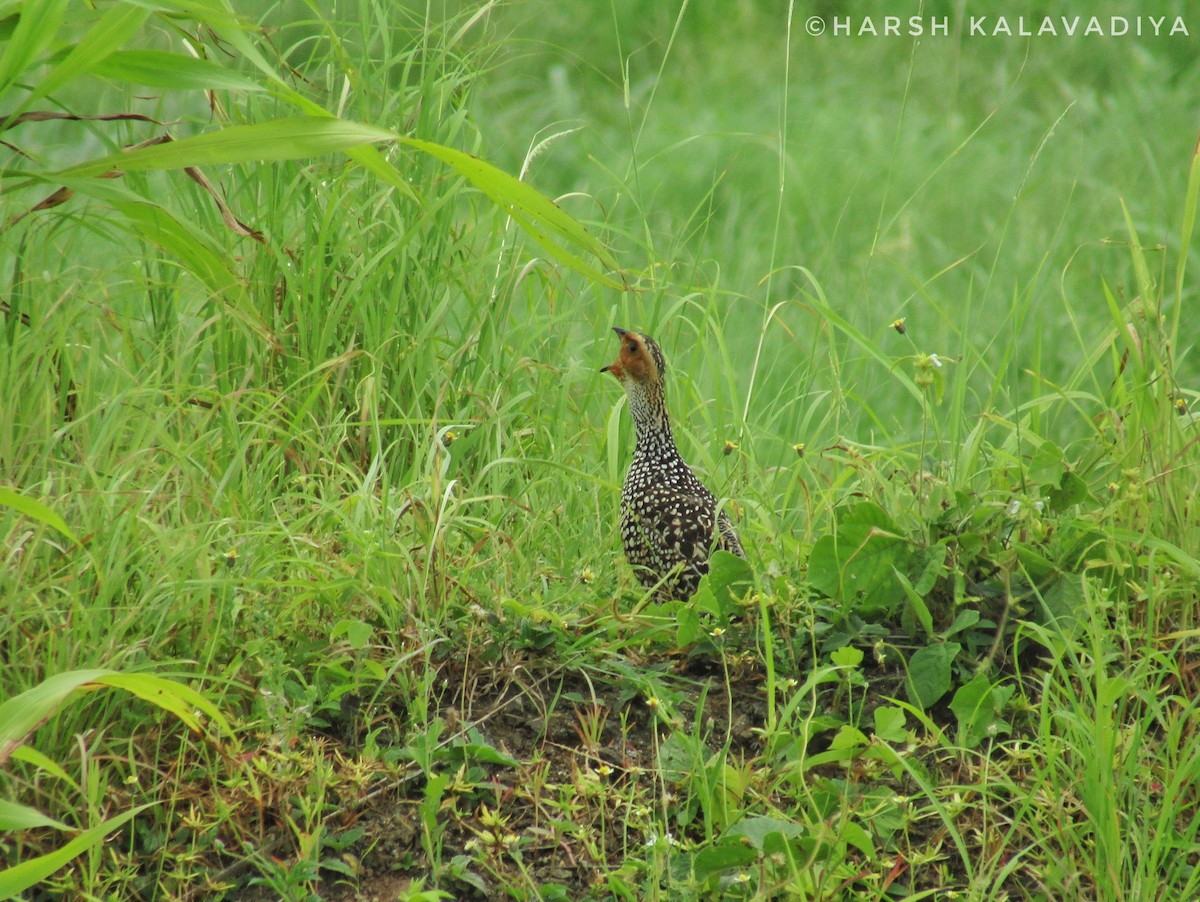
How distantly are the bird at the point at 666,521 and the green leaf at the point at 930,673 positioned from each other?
642 millimetres

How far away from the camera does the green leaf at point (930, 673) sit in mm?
3217

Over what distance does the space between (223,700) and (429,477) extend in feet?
2.56

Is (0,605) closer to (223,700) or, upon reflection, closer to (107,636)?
(107,636)

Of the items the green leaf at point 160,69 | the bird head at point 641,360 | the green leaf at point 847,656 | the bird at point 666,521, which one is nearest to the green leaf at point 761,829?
the green leaf at point 847,656

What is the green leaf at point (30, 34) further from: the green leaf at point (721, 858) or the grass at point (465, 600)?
the green leaf at point (721, 858)

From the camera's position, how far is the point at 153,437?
11.4ft

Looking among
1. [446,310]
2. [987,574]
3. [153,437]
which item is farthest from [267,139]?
[987,574]

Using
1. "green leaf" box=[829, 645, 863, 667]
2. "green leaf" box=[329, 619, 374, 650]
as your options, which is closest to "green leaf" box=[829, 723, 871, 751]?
"green leaf" box=[829, 645, 863, 667]

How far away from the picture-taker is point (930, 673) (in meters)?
3.24

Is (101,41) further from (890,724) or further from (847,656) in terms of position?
(890,724)

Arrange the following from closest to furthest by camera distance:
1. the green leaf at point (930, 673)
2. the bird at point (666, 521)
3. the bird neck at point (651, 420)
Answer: the green leaf at point (930, 673), the bird at point (666, 521), the bird neck at point (651, 420)

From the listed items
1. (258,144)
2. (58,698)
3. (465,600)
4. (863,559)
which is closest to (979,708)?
(863,559)

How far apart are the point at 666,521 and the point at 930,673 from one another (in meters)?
0.89

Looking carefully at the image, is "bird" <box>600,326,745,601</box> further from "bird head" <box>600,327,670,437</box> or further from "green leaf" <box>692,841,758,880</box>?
"green leaf" <box>692,841,758,880</box>
